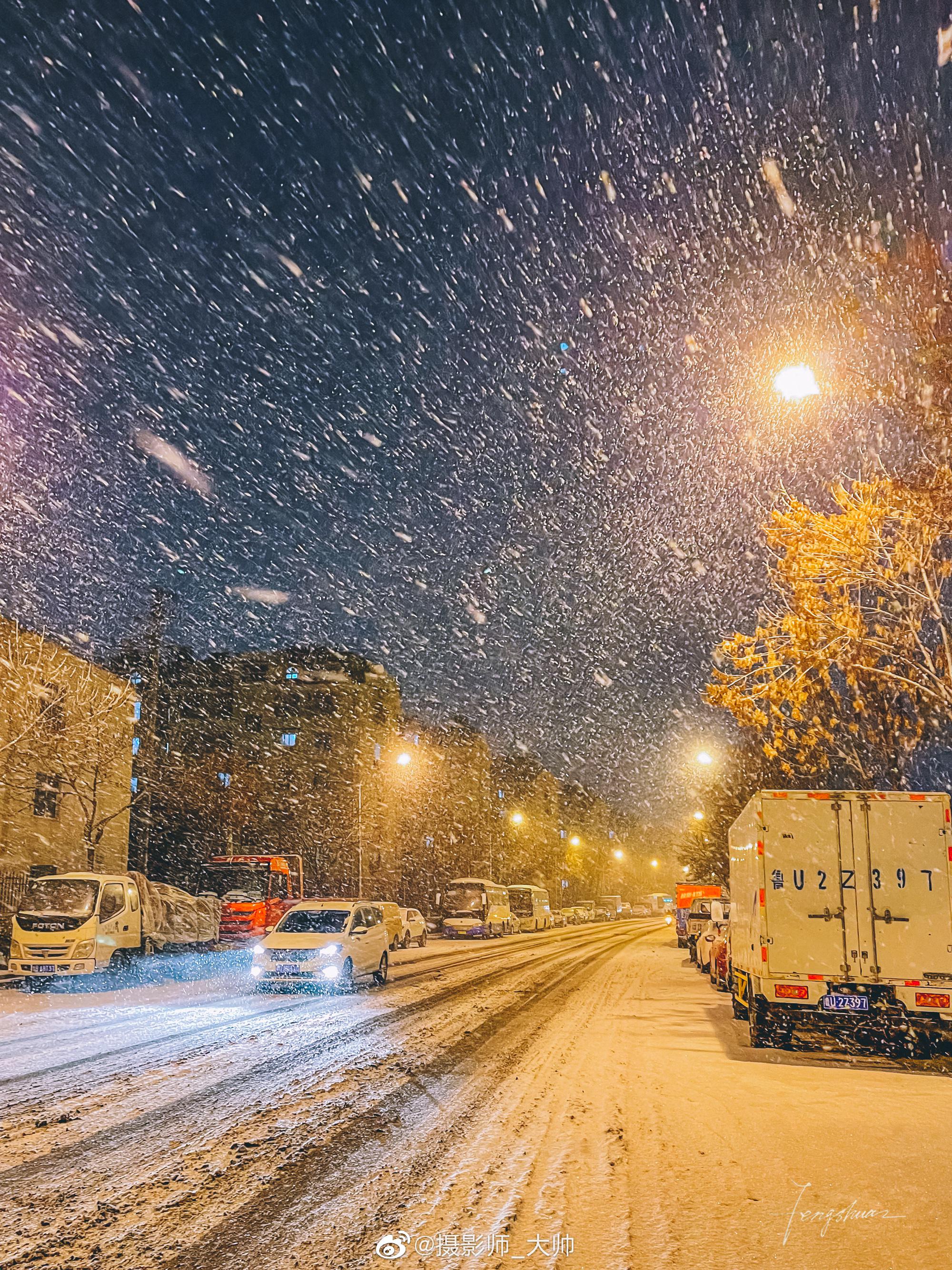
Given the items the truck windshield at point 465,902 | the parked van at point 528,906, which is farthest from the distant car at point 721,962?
the parked van at point 528,906

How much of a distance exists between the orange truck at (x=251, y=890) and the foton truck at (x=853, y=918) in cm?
2145

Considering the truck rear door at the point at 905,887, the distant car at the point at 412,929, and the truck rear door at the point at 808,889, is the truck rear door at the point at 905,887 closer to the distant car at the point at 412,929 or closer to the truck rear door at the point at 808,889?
the truck rear door at the point at 808,889

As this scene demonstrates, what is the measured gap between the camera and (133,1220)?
492 cm

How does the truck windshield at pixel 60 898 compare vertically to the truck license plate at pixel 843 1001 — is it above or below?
above

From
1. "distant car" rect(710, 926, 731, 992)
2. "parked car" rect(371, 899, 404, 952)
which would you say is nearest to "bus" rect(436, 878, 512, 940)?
"parked car" rect(371, 899, 404, 952)

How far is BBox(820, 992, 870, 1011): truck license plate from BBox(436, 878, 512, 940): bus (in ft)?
116

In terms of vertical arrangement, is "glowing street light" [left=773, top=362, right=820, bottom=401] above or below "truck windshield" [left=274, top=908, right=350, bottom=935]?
above

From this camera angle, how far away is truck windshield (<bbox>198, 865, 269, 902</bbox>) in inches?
1288

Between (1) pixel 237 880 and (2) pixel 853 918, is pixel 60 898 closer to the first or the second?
(1) pixel 237 880

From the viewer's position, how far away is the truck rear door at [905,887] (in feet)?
35.2

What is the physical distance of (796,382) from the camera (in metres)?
9.40

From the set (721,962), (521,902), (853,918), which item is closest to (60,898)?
(721,962)

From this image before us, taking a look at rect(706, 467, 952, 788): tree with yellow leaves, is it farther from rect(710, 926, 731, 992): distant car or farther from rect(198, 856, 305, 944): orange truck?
rect(198, 856, 305, 944): orange truck

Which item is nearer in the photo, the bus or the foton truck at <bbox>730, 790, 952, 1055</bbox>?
the foton truck at <bbox>730, 790, 952, 1055</bbox>
